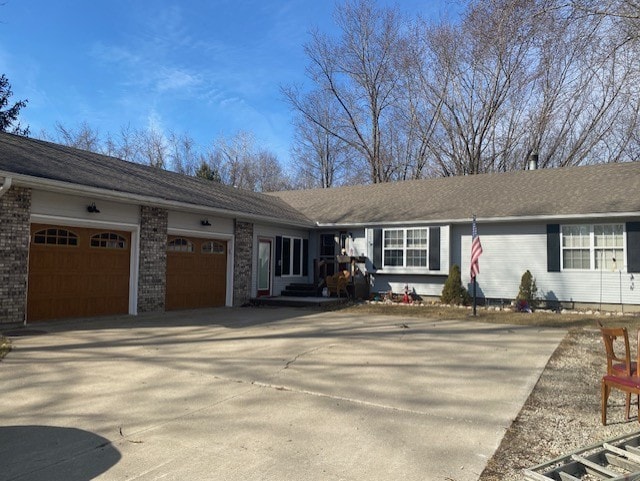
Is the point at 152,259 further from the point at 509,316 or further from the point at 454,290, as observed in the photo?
the point at 509,316

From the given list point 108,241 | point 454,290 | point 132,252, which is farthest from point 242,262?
point 454,290

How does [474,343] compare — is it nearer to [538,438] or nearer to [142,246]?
[538,438]

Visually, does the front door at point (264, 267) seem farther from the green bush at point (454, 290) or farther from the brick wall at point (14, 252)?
the brick wall at point (14, 252)

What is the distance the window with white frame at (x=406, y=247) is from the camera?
1592 centimetres

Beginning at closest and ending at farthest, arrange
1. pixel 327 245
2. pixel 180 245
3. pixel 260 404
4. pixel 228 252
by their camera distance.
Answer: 1. pixel 260 404
2. pixel 180 245
3. pixel 228 252
4. pixel 327 245

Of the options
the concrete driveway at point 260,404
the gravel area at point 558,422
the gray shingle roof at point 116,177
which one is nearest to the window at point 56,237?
the gray shingle roof at point 116,177

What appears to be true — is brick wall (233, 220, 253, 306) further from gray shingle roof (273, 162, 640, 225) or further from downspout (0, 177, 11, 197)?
downspout (0, 177, 11, 197)

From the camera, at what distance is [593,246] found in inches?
530

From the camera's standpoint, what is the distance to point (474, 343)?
8.69m

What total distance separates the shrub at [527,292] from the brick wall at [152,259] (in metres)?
10.4

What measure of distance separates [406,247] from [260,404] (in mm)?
11923

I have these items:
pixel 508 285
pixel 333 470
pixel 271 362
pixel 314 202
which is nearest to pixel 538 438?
pixel 333 470

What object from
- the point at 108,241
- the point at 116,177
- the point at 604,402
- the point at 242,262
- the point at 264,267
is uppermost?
the point at 116,177

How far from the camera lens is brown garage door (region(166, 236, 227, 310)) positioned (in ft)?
44.5
